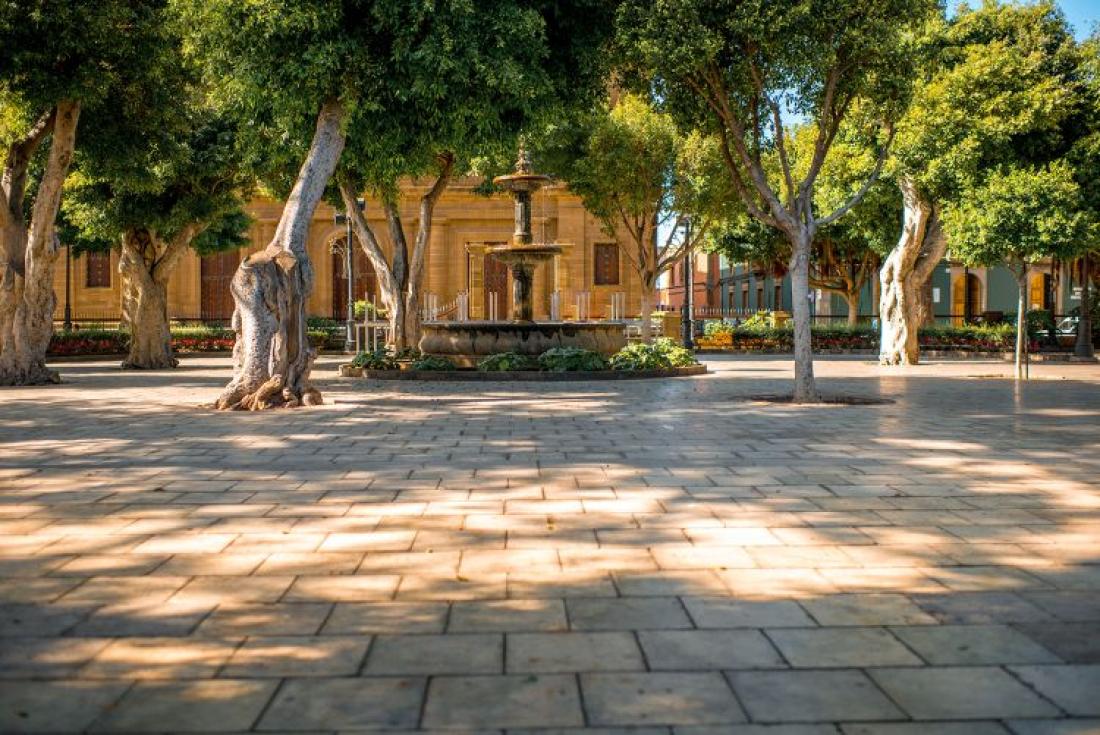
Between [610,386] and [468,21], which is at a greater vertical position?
[468,21]

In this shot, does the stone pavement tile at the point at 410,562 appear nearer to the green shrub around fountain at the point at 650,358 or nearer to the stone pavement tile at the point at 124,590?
the stone pavement tile at the point at 124,590

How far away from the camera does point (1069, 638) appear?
3.18m

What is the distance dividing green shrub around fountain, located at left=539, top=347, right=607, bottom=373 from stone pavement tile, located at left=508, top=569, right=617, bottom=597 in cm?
1287

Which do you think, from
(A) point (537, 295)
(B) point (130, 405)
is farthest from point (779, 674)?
(A) point (537, 295)

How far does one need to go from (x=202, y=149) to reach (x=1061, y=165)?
61.2 ft

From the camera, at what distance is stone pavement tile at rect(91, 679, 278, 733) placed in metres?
2.48

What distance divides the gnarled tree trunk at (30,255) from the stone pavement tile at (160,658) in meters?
15.0

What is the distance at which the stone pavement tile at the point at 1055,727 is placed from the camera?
2430mm

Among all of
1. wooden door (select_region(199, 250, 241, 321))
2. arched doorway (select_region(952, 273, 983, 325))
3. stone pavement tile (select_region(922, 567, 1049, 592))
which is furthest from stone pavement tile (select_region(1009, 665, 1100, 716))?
arched doorway (select_region(952, 273, 983, 325))

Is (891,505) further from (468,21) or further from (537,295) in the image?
(537,295)

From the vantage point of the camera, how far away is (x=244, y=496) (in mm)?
5805

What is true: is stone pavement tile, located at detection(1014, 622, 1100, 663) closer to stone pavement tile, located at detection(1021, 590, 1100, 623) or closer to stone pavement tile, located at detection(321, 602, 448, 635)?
stone pavement tile, located at detection(1021, 590, 1100, 623)

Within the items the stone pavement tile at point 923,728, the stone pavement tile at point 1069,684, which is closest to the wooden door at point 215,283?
the stone pavement tile at point 1069,684

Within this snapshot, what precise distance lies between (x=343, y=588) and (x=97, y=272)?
136ft
